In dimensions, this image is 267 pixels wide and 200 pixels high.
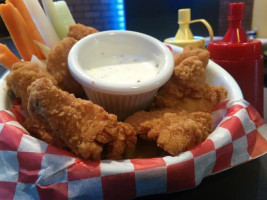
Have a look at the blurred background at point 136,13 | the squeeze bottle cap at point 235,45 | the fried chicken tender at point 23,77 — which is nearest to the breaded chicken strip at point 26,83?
the fried chicken tender at point 23,77

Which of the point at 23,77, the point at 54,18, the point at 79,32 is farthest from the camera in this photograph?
the point at 54,18

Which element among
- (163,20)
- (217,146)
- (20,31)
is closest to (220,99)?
(217,146)

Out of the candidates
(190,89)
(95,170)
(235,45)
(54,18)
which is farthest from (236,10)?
(95,170)

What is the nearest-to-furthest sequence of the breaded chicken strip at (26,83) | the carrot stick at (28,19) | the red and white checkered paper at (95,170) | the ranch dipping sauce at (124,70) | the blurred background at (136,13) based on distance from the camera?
the red and white checkered paper at (95,170) < the breaded chicken strip at (26,83) < the ranch dipping sauce at (124,70) < the carrot stick at (28,19) < the blurred background at (136,13)

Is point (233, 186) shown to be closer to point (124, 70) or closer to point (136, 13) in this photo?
point (124, 70)

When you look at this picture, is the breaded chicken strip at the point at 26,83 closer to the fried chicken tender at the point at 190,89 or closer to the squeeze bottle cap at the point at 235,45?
the fried chicken tender at the point at 190,89
